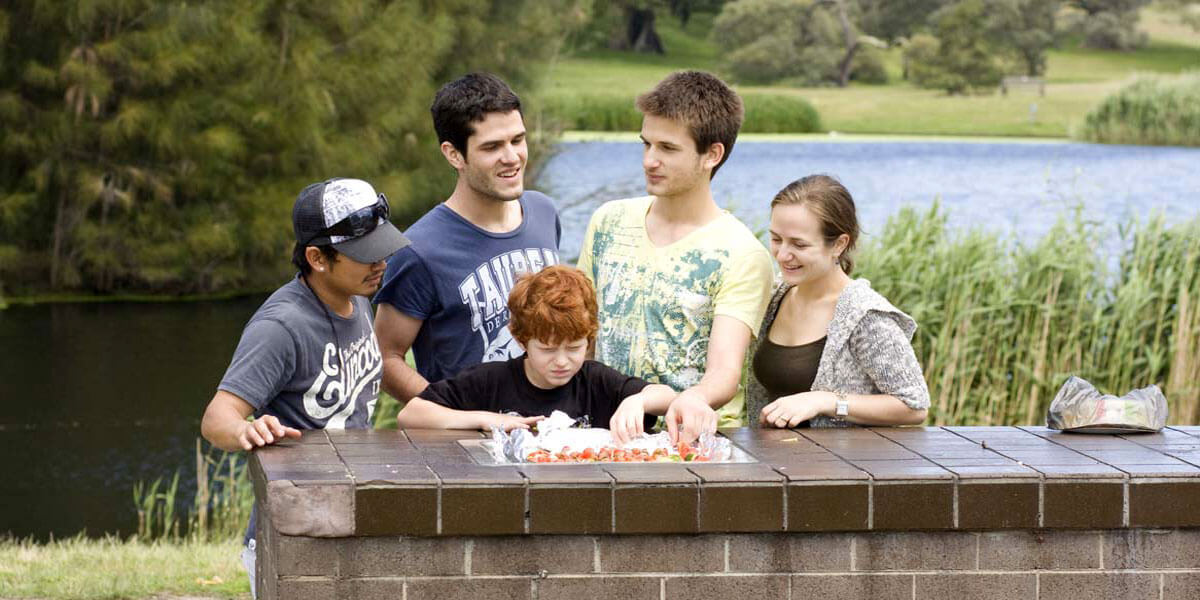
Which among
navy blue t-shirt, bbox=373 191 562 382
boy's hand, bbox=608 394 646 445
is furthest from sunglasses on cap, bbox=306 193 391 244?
boy's hand, bbox=608 394 646 445

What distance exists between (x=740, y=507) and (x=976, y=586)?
0.53m

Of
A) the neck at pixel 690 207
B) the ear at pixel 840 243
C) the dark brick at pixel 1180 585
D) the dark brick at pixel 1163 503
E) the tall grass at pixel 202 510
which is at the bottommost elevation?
the tall grass at pixel 202 510

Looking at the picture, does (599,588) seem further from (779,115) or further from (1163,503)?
(779,115)

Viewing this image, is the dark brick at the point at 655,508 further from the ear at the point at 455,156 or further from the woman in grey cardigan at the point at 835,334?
the ear at the point at 455,156

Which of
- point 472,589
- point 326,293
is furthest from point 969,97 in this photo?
Result: point 472,589

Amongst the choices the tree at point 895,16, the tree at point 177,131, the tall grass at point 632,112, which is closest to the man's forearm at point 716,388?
the tree at point 177,131

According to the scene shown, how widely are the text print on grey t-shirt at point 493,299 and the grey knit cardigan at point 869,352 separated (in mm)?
793

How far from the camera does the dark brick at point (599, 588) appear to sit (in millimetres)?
3076

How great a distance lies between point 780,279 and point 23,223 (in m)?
20.2

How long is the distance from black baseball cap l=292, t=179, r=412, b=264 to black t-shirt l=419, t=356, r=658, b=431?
37 cm

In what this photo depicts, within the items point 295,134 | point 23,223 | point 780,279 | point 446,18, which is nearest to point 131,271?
point 23,223

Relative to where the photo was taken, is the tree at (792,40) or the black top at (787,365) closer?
the black top at (787,365)

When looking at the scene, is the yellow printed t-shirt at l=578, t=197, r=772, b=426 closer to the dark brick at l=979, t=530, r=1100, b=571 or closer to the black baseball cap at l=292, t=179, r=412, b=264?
the black baseball cap at l=292, t=179, r=412, b=264

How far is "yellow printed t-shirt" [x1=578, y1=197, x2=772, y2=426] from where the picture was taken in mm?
3705
